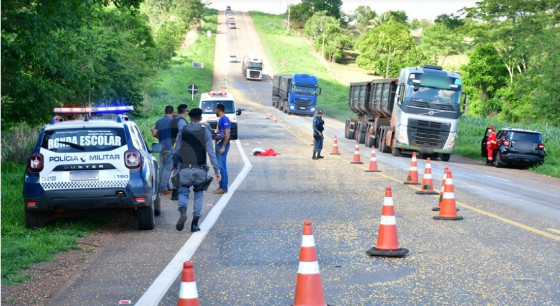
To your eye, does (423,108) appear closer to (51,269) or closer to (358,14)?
(51,269)

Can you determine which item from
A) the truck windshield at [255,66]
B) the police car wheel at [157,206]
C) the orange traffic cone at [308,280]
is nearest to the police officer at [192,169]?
the police car wheel at [157,206]

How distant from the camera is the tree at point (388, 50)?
106m

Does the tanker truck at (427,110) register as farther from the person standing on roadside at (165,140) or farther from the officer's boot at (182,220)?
the officer's boot at (182,220)

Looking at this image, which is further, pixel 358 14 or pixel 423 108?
pixel 358 14

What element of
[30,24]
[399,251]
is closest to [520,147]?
[30,24]

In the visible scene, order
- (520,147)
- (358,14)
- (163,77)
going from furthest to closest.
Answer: (358,14) < (163,77) < (520,147)

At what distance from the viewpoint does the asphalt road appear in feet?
25.7

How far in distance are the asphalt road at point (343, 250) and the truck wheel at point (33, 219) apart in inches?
46.8

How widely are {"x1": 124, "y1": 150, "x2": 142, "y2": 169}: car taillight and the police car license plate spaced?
0.45m

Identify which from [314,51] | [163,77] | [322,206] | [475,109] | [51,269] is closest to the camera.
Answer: [51,269]

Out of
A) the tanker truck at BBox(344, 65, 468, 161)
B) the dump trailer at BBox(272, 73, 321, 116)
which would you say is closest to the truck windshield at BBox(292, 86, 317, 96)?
the dump trailer at BBox(272, 73, 321, 116)

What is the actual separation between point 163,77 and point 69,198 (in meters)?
87.2

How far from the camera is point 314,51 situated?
139750mm

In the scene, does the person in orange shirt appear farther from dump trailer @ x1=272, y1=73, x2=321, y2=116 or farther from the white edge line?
dump trailer @ x1=272, y1=73, x2=321, y2=116
